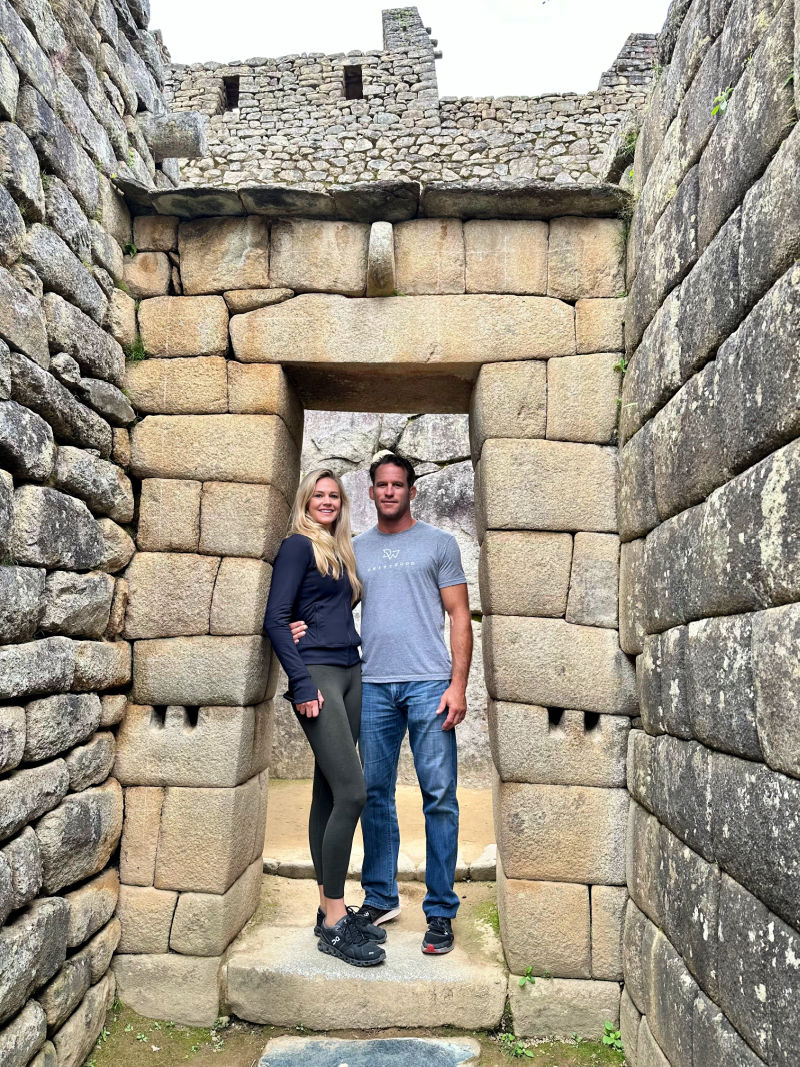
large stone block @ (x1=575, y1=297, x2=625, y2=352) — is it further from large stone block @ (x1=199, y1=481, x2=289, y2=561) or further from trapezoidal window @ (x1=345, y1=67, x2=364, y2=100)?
trapezoidal window @ (x1=345, y1=67, x2=364, y2=100)

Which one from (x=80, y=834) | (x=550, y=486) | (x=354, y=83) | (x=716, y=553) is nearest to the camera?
(x=716, y=553)

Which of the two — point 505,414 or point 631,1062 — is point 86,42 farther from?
point 631,1062

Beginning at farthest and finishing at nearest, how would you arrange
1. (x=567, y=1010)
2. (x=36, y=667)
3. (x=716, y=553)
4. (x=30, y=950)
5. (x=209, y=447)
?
(x=209, y=447) < (x=567, y=1010) < (x=36, y=667) < (x=30, y=950) < (x=716, y=553)

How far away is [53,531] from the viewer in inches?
115

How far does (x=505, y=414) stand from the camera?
374cm

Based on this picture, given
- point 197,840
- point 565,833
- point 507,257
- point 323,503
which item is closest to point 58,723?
point 197,840

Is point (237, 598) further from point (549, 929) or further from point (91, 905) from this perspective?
point (549, 929)

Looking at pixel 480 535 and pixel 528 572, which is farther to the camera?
pixel 480 535

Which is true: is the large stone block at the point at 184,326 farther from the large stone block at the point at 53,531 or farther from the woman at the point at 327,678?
the large stone block at the point at 53,531

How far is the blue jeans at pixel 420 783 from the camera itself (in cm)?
367

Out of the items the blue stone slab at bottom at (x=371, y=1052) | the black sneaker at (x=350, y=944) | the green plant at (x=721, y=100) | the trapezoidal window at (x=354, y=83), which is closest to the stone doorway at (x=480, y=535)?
the blue stone slab at bottom at (x=371, y=1052)

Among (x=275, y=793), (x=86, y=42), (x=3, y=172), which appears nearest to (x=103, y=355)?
(x=3, y=172)

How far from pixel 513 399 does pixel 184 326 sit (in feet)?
5.53

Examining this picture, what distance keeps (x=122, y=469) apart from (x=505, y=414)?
6.12ft
